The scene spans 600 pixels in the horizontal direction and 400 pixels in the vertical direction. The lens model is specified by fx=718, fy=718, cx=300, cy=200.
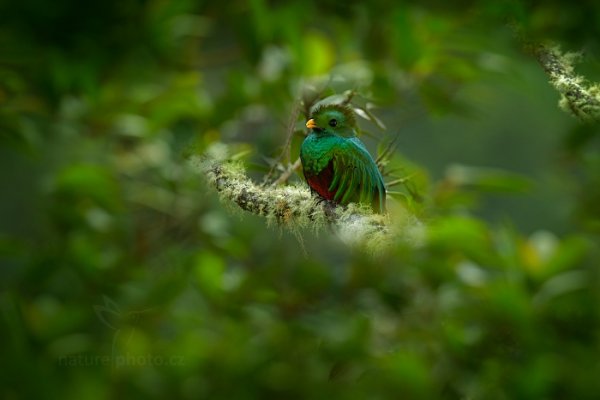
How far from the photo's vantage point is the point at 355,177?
0.46 m

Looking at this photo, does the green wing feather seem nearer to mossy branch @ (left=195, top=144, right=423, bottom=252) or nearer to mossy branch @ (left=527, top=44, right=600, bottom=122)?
mossy branch @ (left=195, top=144, right=423, bottom=252)

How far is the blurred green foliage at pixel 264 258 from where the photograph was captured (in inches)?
43.3

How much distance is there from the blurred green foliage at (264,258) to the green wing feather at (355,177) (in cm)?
55

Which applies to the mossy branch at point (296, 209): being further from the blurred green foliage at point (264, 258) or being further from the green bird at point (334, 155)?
the blurred green foliage at point (264, 258)

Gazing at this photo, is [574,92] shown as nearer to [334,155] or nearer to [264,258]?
[334,155]

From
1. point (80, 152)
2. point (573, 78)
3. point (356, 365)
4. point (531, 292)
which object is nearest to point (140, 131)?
point (80, 152)

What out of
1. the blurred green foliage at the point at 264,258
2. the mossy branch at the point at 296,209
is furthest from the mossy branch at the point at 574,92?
the blurred green foliage at the point at 264,258

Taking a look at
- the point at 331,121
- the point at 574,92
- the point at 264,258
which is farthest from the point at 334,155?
the point at 264,258

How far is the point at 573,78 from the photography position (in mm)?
366

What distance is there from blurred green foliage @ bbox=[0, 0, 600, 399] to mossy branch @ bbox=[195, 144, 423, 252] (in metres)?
0.58

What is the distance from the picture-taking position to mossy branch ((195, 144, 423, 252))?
407 mm

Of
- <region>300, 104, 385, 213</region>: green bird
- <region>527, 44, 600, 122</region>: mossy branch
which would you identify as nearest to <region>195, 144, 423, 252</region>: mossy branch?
<region>300, 104, 385, 213</region>: green bird

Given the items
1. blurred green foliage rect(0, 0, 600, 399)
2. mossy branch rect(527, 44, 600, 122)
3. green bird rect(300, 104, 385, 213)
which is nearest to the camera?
mossy branch rect(527, 44, 600, 122)

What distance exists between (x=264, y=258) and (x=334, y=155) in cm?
93
